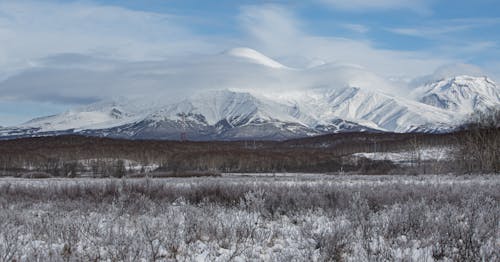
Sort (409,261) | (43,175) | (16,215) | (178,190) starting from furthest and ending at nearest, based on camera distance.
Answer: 1. (43,175)
2. (178,190)
3. (16,215)
4. (409,261)

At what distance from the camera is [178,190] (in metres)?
22.3

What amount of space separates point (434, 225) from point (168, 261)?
17.5 ft

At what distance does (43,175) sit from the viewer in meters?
63.0

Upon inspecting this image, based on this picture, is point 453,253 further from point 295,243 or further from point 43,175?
point 43,175

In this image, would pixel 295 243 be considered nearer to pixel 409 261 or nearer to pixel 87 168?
pixel 409 261

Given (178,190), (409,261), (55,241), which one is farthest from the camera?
(178,190)

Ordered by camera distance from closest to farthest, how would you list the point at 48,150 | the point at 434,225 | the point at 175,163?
1. the point at 434,225
2. the point at 175,163
3. the point at 48,150

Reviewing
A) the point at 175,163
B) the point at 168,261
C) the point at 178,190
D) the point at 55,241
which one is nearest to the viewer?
the point at 168,261

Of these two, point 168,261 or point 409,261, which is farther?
point 168,261

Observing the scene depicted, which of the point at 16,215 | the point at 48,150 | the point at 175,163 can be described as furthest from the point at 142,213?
the point at 48,150

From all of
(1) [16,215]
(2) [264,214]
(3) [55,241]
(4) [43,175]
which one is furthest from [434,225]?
(4) [43,175]

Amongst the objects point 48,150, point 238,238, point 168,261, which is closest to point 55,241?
point 168,261

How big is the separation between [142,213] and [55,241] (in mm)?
4867

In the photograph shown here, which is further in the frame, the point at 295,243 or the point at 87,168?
the point at 87,168
